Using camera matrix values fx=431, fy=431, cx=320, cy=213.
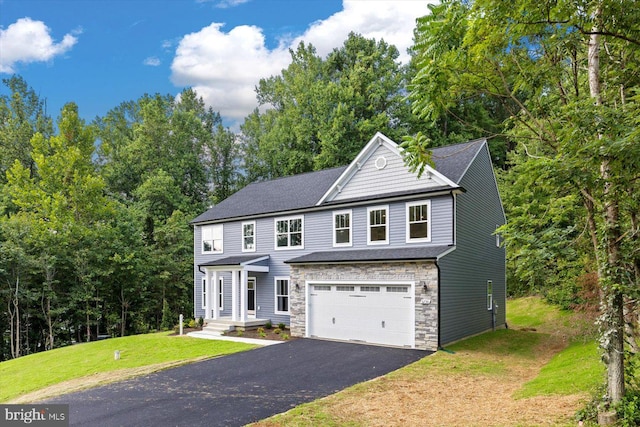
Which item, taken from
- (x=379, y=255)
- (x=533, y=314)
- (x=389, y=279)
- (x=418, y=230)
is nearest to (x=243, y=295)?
(x=379, y=255)

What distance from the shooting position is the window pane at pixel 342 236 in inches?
728

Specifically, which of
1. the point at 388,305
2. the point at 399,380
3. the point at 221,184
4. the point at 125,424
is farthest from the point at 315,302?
the point at 221,184

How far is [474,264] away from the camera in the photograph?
17062mm

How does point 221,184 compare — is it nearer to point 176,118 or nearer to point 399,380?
point 176,118

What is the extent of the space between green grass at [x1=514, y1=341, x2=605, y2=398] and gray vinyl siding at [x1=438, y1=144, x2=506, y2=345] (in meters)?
3.51

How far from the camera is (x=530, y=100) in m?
7.95

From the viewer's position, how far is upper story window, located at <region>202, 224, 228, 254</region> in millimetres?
24203

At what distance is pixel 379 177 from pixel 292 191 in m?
6.38

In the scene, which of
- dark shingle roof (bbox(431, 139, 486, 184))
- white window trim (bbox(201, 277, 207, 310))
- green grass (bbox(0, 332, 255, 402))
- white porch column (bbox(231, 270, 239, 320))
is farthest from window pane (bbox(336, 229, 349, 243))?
white window trim (bbox(201, 277, 207, 310))

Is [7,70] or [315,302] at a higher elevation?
[7,70]

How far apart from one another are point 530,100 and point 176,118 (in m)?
36.3

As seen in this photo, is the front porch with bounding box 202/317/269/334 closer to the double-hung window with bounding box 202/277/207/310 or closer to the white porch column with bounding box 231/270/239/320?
the white porch column with bounding box 231/270/239/320

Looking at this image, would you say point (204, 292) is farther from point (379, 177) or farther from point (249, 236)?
point (379, 177)

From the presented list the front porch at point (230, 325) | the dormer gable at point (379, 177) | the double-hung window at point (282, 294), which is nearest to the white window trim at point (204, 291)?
the front porch at point (230, 325)
